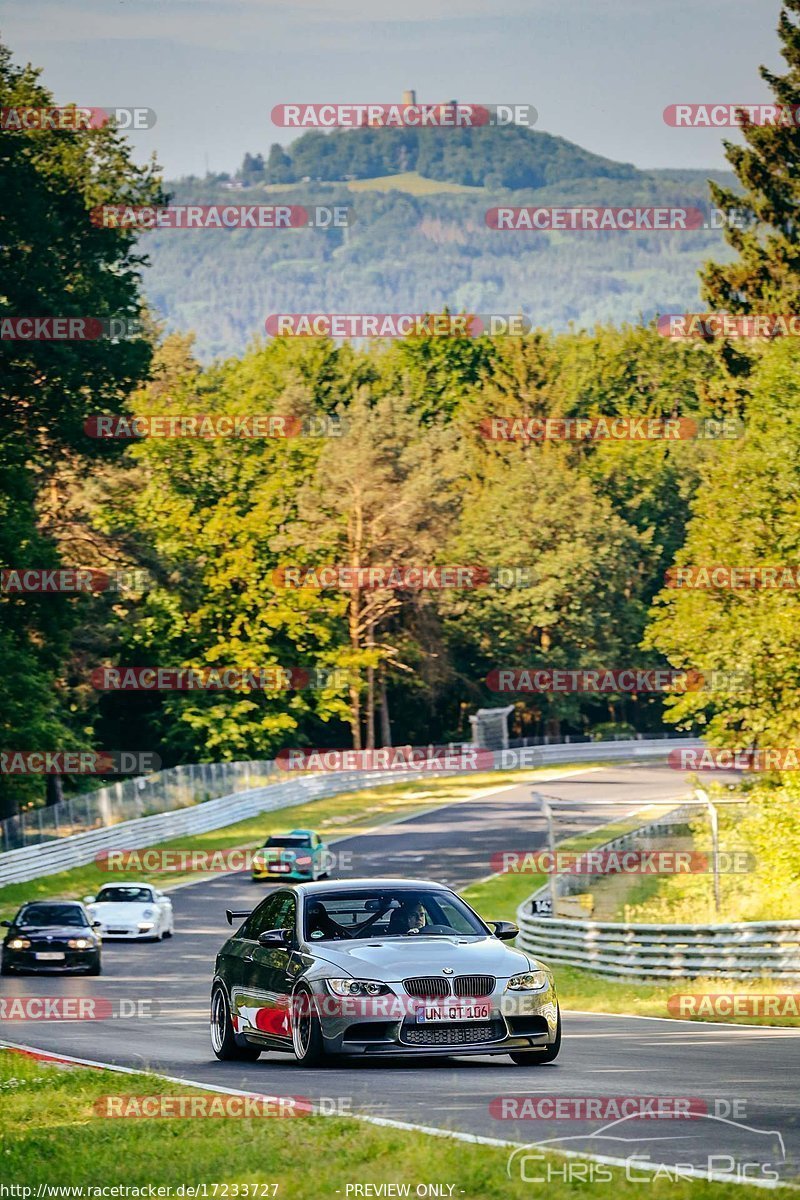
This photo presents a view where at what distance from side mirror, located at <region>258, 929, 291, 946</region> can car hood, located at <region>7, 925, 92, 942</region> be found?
15.1m

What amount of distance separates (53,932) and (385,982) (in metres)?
16.9

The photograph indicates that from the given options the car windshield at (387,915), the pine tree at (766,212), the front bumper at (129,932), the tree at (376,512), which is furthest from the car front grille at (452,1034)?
the tree at (376,512)

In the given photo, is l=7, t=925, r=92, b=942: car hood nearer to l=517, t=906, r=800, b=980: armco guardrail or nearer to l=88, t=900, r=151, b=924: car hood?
l=517, t=906, r=800, b=980: armco guardrail

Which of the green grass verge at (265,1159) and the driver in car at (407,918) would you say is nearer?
the green grass verge at (265,1159)

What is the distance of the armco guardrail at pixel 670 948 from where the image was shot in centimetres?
2322

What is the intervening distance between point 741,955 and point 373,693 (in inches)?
2448

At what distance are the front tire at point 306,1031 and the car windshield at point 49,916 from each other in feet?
52.9

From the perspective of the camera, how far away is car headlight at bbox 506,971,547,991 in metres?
13.5

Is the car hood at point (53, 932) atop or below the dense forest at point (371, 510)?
below

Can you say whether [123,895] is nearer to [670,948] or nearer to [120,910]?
[120,910]

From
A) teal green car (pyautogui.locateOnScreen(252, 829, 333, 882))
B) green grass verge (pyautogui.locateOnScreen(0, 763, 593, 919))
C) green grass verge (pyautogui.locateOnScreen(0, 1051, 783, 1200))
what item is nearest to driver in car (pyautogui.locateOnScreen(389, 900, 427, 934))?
green grass verge (pyautogui.locateOnScreen(0, 1051, 783, 1200))

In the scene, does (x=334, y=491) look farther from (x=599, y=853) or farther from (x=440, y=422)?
(x=599, y=853)

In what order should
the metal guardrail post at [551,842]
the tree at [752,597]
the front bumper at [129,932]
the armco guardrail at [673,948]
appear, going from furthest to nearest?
the tree at [752,597] → the front bumper at [129,932] → the metal guardrail post at [551,842] → the armco guardrail at [673,948]

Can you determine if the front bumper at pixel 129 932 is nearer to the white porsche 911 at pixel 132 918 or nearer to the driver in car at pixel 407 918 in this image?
the white porsche 911 at pixel 132 918
